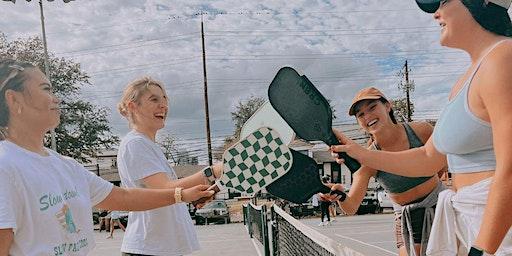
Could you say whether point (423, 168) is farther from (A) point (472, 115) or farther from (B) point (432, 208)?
(B) point (432, 208)

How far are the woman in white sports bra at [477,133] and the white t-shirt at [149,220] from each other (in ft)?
4.77

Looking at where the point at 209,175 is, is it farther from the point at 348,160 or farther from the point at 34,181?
the point at 34,181

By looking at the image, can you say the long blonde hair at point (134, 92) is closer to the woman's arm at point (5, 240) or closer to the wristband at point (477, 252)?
the woman's arm at point (5, 240)

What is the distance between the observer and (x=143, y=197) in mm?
2707

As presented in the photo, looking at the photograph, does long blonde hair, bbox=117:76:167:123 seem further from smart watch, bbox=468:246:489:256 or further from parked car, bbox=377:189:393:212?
A: parked car, bbox=377:189:393:212

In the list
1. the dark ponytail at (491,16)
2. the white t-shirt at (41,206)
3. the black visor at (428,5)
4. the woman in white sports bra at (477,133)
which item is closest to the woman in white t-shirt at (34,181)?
the white t-shirt at (41,206)

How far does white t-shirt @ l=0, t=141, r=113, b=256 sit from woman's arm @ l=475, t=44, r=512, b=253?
1.45 m

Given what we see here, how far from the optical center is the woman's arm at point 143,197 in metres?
2.67

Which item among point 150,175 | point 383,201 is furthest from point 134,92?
point 383,201

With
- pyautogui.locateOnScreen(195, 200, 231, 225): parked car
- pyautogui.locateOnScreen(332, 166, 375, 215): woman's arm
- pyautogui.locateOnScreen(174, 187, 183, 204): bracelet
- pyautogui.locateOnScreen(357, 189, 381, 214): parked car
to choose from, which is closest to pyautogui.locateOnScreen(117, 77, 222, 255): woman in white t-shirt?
pyautogui.locateOnScreen(174, 187, 183, 204): bracelet

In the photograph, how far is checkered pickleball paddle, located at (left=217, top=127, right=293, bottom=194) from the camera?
2541 mm

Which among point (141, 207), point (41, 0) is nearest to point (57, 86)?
point (41, 0)

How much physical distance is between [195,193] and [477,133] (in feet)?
4.85

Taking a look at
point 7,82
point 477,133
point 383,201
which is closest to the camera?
point 477,133
